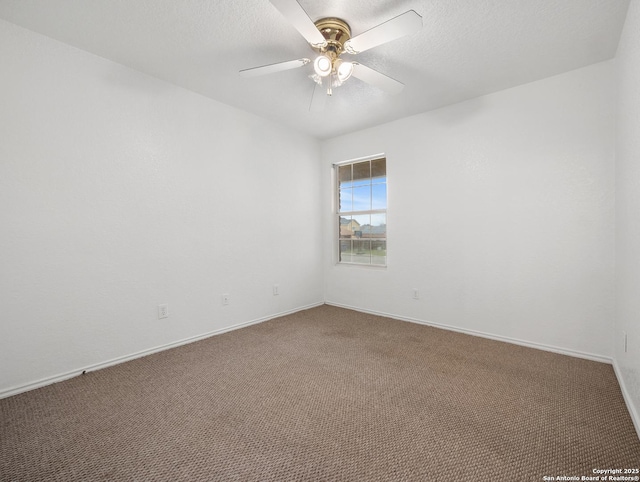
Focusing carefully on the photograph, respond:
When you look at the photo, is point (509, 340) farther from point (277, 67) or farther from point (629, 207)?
point (277, 67)

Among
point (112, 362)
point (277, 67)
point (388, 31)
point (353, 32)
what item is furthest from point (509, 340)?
point (112, 362)

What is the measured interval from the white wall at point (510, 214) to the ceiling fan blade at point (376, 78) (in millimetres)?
1300

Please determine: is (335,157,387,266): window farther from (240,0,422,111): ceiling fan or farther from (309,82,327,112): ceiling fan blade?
(240,0,422,111): ceiling fan

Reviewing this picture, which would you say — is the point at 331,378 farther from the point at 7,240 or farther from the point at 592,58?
the point at 592,58

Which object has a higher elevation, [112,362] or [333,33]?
[333,33]

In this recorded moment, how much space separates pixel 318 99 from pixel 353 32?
39.4 inches

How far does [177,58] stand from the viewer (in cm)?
232

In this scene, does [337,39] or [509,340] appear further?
[509,340]

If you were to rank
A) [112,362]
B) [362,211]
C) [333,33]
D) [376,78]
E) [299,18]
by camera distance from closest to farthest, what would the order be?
[299,18], [333,33], [376,78], [112,362], [362,211]

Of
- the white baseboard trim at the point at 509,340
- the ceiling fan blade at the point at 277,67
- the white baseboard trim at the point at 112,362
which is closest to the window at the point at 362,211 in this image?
the white baseboard trim at the point at 509,340

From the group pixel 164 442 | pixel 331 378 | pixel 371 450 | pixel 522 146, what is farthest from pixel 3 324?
pixel 522 146

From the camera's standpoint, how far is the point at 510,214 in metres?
2.81

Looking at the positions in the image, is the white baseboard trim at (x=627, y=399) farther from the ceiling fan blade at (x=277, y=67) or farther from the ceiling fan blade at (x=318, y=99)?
the ceiling fan blade at (x=318, y=99)

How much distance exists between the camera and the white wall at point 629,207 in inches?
62.3
